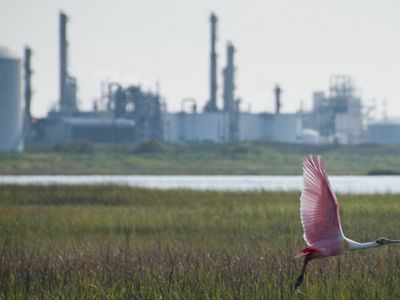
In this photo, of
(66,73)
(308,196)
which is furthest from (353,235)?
(66,73)

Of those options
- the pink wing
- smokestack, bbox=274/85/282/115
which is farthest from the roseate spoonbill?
smokestack, bbox=274/85/282/115

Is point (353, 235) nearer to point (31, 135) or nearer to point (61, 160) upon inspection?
point (61, 160)

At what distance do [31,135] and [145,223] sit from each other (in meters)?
85.3

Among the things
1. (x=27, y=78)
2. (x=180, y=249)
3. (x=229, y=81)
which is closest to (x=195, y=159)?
(x=27, y=78)

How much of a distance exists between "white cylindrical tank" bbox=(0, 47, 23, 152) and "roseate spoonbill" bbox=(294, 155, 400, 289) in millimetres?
79322

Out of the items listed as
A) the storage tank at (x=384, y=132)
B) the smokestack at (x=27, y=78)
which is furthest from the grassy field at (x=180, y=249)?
the storage tank at (x=384, y=132)

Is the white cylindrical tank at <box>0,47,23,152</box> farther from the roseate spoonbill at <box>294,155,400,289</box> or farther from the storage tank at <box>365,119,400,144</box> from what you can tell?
the roseate spoonbill at <box>294,155,400,289</box>

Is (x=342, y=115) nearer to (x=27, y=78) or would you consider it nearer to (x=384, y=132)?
(x=384, y=132)

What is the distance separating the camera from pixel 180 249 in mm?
17422

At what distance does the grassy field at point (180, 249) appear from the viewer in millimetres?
13148

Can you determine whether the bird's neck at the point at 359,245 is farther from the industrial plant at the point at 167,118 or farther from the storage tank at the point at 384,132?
the storage tank at the point at 384,132

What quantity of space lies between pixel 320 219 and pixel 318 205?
158 mm

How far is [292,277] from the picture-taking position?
45.4 feet

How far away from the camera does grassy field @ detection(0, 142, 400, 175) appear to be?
83125 mm
